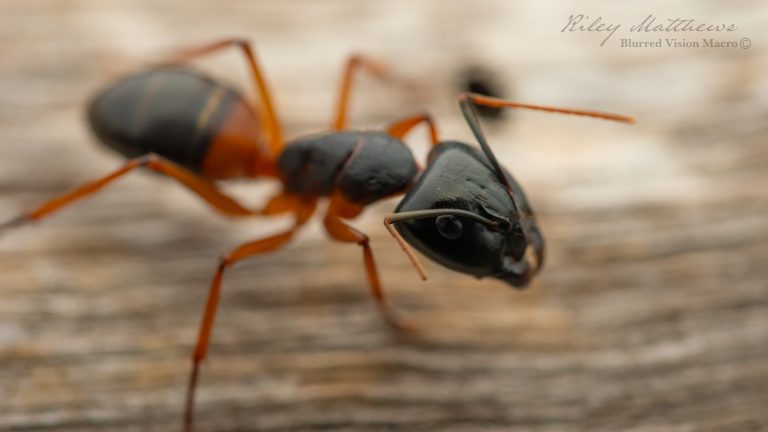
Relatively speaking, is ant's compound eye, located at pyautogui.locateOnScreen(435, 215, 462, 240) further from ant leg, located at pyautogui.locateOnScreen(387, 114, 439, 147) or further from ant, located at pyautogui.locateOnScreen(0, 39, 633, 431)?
ant leg, located at pyautogui.locateOnScreen(387, 114, 439, 147)

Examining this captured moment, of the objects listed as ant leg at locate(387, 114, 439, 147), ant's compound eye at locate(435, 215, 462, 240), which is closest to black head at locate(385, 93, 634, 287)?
ant's compound eye at locate(435, 215, 462, 240)

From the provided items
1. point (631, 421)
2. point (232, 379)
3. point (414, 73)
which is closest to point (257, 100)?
point (414, 73)

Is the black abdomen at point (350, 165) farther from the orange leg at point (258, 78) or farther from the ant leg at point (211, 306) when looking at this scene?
the ant leg at point (211, 306)

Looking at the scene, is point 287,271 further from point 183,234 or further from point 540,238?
point 540,238
